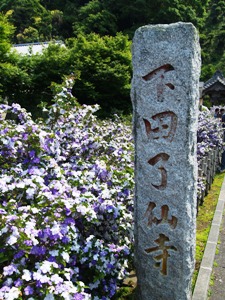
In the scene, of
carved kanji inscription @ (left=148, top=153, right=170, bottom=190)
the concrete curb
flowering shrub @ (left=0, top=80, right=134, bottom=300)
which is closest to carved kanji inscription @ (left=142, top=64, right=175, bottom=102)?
carved kanji inscription @ (left=148, top=153, right=170, bottom=190)

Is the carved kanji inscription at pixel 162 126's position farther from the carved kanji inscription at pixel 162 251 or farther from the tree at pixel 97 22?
the tree at pixel 97 22

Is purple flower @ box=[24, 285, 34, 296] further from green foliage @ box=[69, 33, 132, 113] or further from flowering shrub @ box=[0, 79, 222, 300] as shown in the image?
green foliage @ box=[69, 33, 132, 113]

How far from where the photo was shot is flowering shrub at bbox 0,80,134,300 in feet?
6.48

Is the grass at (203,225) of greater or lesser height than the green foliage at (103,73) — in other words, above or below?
below

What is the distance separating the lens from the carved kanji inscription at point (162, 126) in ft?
8.31

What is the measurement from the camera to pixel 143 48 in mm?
2553

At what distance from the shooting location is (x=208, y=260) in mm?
3887

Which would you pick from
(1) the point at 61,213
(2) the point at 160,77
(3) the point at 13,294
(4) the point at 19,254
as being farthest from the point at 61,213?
(2) the point at 160,77

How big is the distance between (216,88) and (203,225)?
13.5 m

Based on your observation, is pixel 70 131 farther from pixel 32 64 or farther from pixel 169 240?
pixel 32 64

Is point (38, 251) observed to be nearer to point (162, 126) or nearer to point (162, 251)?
point (162, 251)

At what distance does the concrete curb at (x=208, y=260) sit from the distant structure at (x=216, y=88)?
1249 centimetres

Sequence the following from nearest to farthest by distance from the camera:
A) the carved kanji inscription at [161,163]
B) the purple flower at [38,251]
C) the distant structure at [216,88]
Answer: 1. the purple flower at [38,251]
2. the carved kanji inscription at [161,163]
3. the distant structure at [216,88]

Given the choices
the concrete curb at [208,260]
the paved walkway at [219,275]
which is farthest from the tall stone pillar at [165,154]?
the paved walkway at [219,275]
